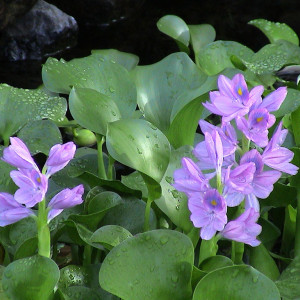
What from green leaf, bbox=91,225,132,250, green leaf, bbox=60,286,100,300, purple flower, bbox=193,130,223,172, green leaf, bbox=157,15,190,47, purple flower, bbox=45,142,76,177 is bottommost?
green leaf, bbox=157,15,190,47

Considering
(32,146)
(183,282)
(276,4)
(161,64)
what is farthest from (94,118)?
(276,4)

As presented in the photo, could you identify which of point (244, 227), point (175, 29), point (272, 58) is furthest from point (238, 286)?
point (175, 29)

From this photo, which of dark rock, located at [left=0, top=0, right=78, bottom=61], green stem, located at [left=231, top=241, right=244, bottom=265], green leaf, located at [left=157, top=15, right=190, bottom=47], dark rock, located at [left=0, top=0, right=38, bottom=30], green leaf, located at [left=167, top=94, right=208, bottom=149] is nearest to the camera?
green stem, located at [left=231, top=241, right=244, bottom=265]

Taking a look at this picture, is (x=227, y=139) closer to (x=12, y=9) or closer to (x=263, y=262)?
(x=263, y=262)

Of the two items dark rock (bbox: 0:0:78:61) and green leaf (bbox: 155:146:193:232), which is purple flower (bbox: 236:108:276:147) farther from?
dark rock (bbox: 0:0:78:61)

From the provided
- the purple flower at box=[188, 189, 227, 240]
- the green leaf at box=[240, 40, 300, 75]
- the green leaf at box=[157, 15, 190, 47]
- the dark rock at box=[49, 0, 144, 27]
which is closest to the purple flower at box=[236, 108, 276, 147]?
the purple flower at box=[188, 189, 227, 240]

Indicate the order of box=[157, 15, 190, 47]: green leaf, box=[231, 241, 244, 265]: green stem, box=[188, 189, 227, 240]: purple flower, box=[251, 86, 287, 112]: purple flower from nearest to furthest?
box=[188, 189, 227, 240]: purple flower
box=[251, 86, 287, 112]: purple flower
box=[231, 241, 244, 265]: green stem
box=[157, 15, 190, 47]: green leaf
